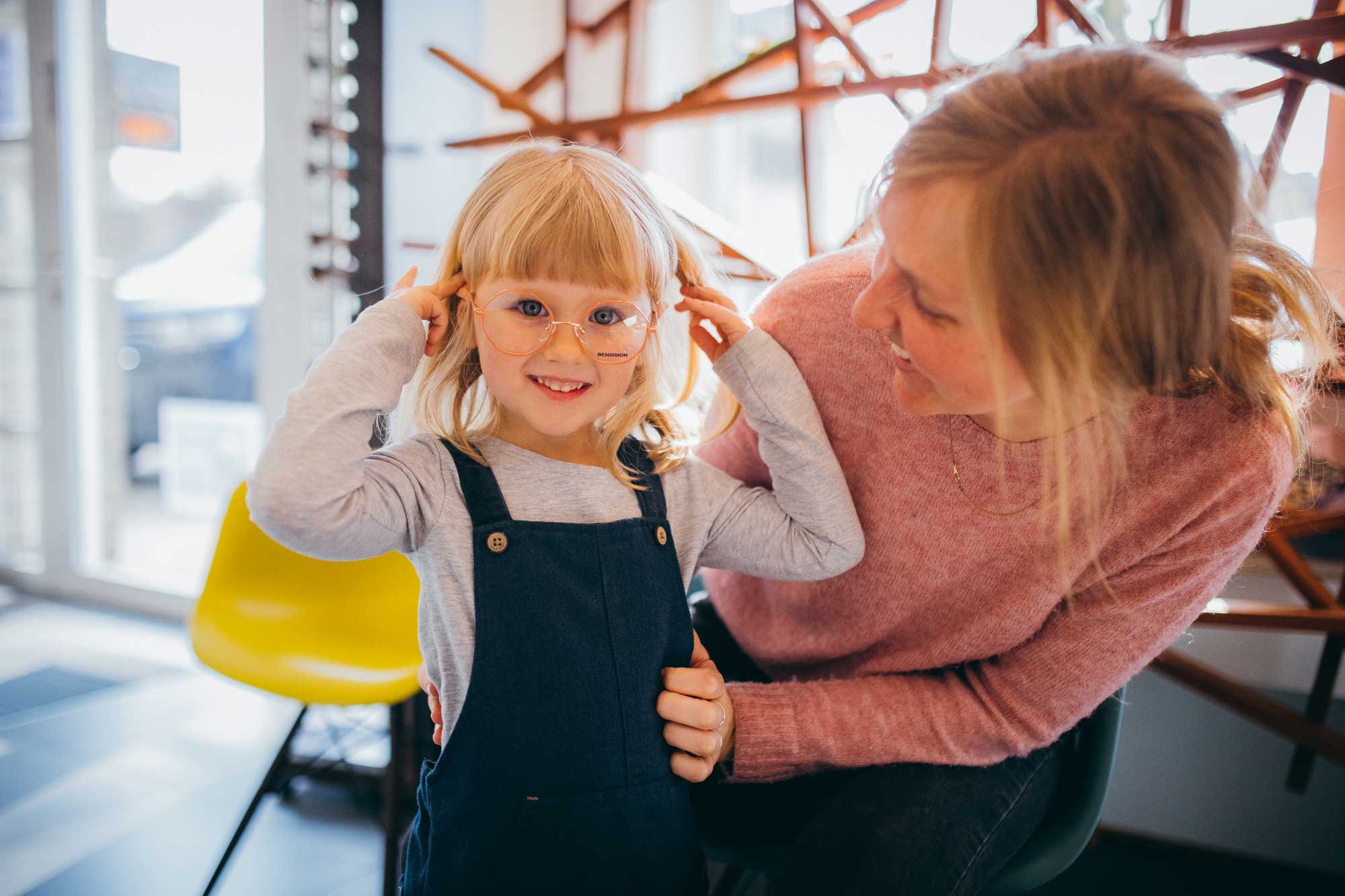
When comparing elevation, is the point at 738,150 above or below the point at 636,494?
above

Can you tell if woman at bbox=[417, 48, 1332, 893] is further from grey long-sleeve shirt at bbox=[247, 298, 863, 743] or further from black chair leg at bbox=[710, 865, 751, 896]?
black chair leg at bbox=[710, 865, 751, 896]

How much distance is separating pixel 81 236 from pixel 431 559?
115 inches

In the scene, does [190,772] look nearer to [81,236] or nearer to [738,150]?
[81,236]

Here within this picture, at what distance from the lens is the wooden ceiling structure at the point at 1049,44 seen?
1033 mm

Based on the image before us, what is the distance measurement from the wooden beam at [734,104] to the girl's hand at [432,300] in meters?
0.71

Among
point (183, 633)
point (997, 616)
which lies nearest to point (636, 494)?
point (997, 616)

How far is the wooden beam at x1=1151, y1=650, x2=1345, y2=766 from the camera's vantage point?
1.34 m

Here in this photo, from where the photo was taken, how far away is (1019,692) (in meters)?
0.91

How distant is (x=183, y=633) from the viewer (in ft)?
9.33

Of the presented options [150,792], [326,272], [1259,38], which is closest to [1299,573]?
[1259,38]

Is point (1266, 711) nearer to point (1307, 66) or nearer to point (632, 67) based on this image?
point (1307, 66)

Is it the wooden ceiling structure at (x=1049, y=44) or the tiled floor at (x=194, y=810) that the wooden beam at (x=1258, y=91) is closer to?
the wooden ceiling structure at (x=1049, y=44)

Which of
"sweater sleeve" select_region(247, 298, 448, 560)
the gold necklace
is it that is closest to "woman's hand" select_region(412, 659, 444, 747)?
"sweater sleeve" select_region(247, 298, 448, 560)

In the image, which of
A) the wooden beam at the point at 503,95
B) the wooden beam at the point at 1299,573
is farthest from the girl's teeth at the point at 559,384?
the wooden beam at the point at 1299,573
